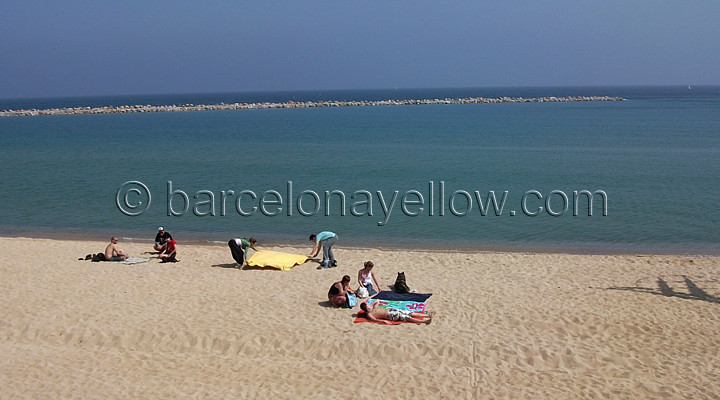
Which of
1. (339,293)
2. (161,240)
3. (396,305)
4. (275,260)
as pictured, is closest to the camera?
(396,305)

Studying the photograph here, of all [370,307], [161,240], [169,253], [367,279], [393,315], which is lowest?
[393,315]

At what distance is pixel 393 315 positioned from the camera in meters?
10.2

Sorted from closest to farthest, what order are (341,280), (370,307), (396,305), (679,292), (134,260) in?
(370,307) < (396,305) < (679,292) < (341,280) < (134,260)

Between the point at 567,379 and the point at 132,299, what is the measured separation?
7.63m

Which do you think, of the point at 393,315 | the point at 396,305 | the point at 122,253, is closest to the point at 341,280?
the point at 396,305

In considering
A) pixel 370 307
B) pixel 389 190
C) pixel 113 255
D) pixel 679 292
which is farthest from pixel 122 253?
pixel 389 190

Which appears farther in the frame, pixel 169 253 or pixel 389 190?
pixel 389 190

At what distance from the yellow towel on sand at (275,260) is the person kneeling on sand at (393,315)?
371cm

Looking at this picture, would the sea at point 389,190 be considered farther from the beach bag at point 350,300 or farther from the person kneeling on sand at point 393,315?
the person kneeling on sand at point 393,315

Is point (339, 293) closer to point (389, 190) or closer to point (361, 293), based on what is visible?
point (361, 293)

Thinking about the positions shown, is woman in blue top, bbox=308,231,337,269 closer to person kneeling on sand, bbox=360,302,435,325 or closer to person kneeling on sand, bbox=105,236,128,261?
person kneeling on sand, bbox=360,302,435,325

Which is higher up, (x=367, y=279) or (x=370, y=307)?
(x=367, y=279)

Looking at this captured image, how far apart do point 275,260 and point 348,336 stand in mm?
4563

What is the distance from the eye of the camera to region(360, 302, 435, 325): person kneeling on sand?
1016 centimetres
